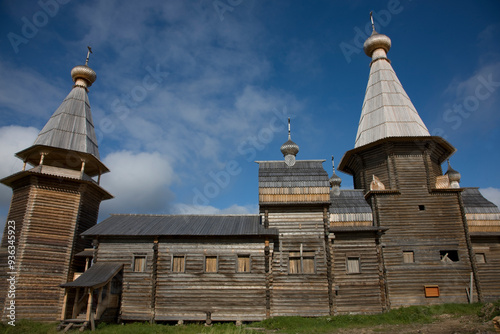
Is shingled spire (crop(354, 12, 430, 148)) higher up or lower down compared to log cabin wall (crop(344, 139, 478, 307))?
higher up

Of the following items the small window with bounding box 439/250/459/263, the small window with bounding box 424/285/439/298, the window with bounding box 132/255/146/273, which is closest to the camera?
the window with bounding box 132/255/146/273

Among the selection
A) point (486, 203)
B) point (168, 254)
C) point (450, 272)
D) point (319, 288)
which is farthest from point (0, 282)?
point (486, 203)

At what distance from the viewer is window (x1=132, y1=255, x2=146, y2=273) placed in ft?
60.0

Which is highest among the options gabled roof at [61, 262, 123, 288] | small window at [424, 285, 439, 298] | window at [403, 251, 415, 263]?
window at [403, 251, 415, 263]

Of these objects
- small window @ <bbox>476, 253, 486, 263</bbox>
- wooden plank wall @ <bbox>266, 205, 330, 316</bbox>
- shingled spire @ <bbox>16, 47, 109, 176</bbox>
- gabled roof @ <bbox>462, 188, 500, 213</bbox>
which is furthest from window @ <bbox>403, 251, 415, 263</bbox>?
shingled spire @ <bbox>16, 47, 109, 176</bbox>

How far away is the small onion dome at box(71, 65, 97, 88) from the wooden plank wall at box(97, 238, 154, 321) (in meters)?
14.6

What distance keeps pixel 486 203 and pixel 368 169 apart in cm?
838

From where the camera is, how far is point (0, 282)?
18.8 metres

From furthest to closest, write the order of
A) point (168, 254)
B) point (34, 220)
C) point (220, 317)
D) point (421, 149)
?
point (421, 149) → point (34, 220) → point (168, 254) → point (220, 317)

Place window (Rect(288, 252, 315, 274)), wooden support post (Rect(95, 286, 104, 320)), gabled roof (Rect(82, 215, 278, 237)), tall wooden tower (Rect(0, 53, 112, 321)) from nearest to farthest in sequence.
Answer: wooden support post (Rect(95, 286, 104, 320)), window (Rect(288, 252, 315, 274)), gabled roof (Rect(82, 215, 278, 237)), tall wooden tower (Rect(0, 53, 112, 321))

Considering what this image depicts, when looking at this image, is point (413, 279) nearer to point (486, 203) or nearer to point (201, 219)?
point (486, 203)

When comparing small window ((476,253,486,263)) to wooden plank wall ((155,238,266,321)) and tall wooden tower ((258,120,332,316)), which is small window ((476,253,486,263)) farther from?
wooden plank wall ((155,238,266,321))

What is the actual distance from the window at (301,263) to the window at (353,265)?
7.29 ft

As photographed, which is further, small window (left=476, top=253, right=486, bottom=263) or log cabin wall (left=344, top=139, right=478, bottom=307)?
small window (left=476, top=253, right=486, bottom=263)
